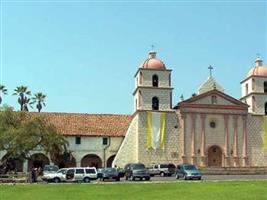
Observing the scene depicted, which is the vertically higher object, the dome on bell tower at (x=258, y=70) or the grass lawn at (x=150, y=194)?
the dome on bell tower at (x=258, y=70)

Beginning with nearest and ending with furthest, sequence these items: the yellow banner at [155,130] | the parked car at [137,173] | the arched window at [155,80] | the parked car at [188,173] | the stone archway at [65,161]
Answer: the parked car at [188,173] < the parked car at [137,173] < the yellow banner at [155,130] < the stone archway at [65,161] < the arched window at [155,80]

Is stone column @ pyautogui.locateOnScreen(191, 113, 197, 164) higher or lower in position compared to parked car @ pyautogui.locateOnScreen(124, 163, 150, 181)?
higher

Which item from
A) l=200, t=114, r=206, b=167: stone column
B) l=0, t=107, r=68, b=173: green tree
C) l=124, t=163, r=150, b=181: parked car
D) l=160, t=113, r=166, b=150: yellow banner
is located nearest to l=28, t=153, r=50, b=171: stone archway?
l=0, t=107, r=68, b=173: green tree

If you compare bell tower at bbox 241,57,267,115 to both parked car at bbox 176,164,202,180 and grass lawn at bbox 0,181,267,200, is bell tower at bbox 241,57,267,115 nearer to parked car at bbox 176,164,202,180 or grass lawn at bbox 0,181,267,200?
parked car at bbox 176,164,202,180

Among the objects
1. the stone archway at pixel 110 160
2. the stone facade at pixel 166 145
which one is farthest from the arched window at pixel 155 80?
the stone archway at pixel 110 160

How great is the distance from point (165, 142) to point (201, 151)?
4.40 metres

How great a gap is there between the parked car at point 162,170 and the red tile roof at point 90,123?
10.6m

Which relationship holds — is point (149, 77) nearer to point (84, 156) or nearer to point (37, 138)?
point (84, 156)

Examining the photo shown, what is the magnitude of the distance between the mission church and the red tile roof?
13cm

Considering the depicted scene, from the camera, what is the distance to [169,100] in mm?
62219

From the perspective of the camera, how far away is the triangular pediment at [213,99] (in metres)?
61.7

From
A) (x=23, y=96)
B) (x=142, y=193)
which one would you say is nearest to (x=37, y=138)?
(x=142, y=193)

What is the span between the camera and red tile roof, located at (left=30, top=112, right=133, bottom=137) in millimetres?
63594

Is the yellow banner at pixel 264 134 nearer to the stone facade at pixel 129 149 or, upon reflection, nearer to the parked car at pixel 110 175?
the stone facade at pixel 129 149
